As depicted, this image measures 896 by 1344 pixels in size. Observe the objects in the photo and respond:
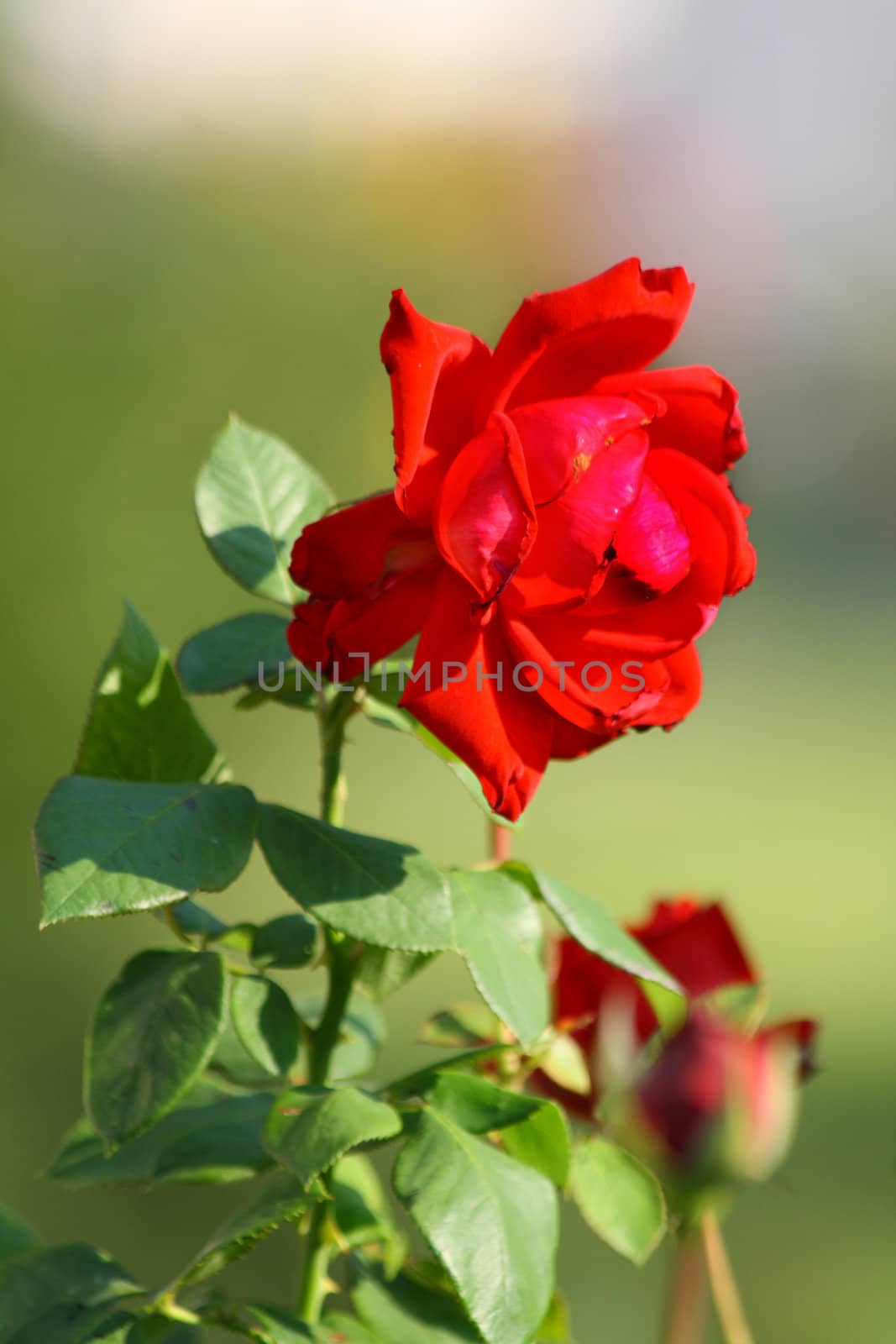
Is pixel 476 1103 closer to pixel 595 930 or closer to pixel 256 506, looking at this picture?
pixel 595 930

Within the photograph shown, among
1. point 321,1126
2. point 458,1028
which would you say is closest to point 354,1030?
point 458,1028

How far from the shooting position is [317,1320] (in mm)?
323

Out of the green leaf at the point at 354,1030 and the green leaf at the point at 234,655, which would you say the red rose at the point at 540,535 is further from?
the green leaf at the point at 354,1030

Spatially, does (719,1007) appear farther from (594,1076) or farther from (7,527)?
(7,527)

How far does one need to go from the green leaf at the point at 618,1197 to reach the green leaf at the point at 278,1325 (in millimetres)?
70

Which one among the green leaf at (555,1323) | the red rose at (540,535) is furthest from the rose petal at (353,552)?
the green leaf at (555,1323)

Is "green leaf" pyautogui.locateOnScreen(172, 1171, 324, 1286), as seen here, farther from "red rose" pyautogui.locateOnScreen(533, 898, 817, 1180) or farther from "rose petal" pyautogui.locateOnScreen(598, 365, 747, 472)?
"rose petal" pyautogui.locateOnScreen(598, 365, 747, 472)

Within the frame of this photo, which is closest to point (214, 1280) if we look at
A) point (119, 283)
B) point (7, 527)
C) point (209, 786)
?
point (7, 527)

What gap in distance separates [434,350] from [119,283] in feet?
4.12

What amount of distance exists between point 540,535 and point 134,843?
0.33 feet

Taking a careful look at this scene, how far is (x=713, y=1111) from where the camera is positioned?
24 cm

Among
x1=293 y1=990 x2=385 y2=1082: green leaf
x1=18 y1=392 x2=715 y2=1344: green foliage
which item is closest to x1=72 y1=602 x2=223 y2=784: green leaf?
x1=18 y1=392 x2=715 y2=1344: green foliage

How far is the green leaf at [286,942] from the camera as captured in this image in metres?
0.31

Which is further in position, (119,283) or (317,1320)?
(119,283)
